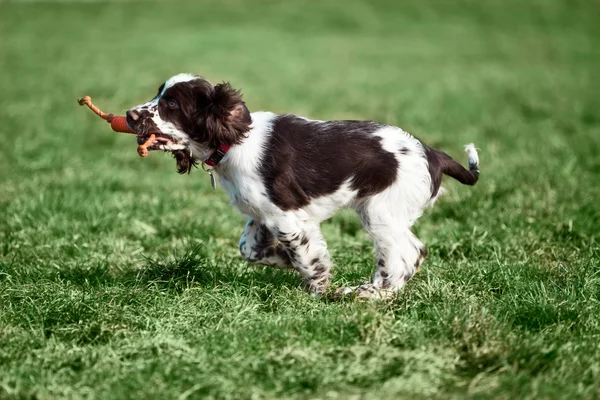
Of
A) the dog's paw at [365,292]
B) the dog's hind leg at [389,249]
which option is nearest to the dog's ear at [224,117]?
the dog's hind leg at [389,249]

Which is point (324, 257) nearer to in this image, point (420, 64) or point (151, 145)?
point (151, 145)

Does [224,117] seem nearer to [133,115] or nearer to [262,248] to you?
[133,115]

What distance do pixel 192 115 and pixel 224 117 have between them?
0.20 meters

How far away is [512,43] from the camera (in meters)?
21.4

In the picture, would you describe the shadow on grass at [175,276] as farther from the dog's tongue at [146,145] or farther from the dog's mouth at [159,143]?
the dog's tongue at [146,145]

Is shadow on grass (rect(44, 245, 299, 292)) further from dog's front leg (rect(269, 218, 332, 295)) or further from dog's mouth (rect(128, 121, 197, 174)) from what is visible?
dog's mouth (rect(128, 121, 197, 174))

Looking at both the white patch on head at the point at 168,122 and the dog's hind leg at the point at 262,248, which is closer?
the white patch on head at the point at 168,122

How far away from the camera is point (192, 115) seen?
14.7 feet

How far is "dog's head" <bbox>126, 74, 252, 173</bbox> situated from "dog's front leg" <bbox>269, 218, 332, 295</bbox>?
565 millimetres

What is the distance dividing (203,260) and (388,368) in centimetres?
194

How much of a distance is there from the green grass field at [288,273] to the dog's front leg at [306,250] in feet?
0.40

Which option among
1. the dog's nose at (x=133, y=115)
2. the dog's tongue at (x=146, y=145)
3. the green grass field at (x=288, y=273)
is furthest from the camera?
the dog's nose at (x=133, y=115)

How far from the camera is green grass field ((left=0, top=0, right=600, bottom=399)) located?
12.0ft

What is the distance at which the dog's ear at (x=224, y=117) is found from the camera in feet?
14.5
